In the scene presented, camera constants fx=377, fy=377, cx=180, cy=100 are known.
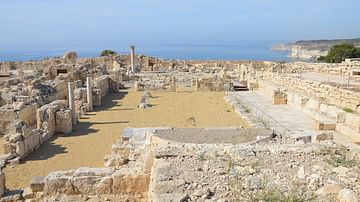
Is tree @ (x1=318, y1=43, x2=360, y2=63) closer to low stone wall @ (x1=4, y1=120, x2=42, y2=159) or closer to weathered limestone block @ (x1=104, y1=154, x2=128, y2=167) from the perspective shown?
low stone wall @ (x1=4, y1=120, x2=42, y2=159)

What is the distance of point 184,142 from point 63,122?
6293 millimetres

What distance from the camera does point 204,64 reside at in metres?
41.0

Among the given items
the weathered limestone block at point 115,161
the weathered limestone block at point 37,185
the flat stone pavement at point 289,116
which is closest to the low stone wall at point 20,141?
the weathered limestone block at point 115,161

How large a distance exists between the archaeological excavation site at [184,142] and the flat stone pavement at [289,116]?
0.05 meters

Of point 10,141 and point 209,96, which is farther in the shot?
point 209,96

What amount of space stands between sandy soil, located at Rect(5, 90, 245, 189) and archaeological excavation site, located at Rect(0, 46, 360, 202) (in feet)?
0.15

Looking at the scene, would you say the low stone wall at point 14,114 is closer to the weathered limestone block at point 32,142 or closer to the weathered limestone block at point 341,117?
the weathered limestone block at point 32,142

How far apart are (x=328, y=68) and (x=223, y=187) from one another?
2334 centimetres

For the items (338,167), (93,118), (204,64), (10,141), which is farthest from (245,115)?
(204,64)

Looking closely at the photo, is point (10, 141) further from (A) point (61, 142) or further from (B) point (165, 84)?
(B) point (165, 84)

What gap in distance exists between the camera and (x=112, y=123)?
15023 millimetres

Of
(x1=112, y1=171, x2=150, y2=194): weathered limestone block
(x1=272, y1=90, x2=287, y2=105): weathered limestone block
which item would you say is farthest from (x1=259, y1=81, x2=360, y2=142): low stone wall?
(x1=112, y1=171, x2=150, y2=194): weathered limestone block

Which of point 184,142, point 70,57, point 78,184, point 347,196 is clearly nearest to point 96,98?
point 184,142

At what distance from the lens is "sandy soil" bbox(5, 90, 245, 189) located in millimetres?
10039
